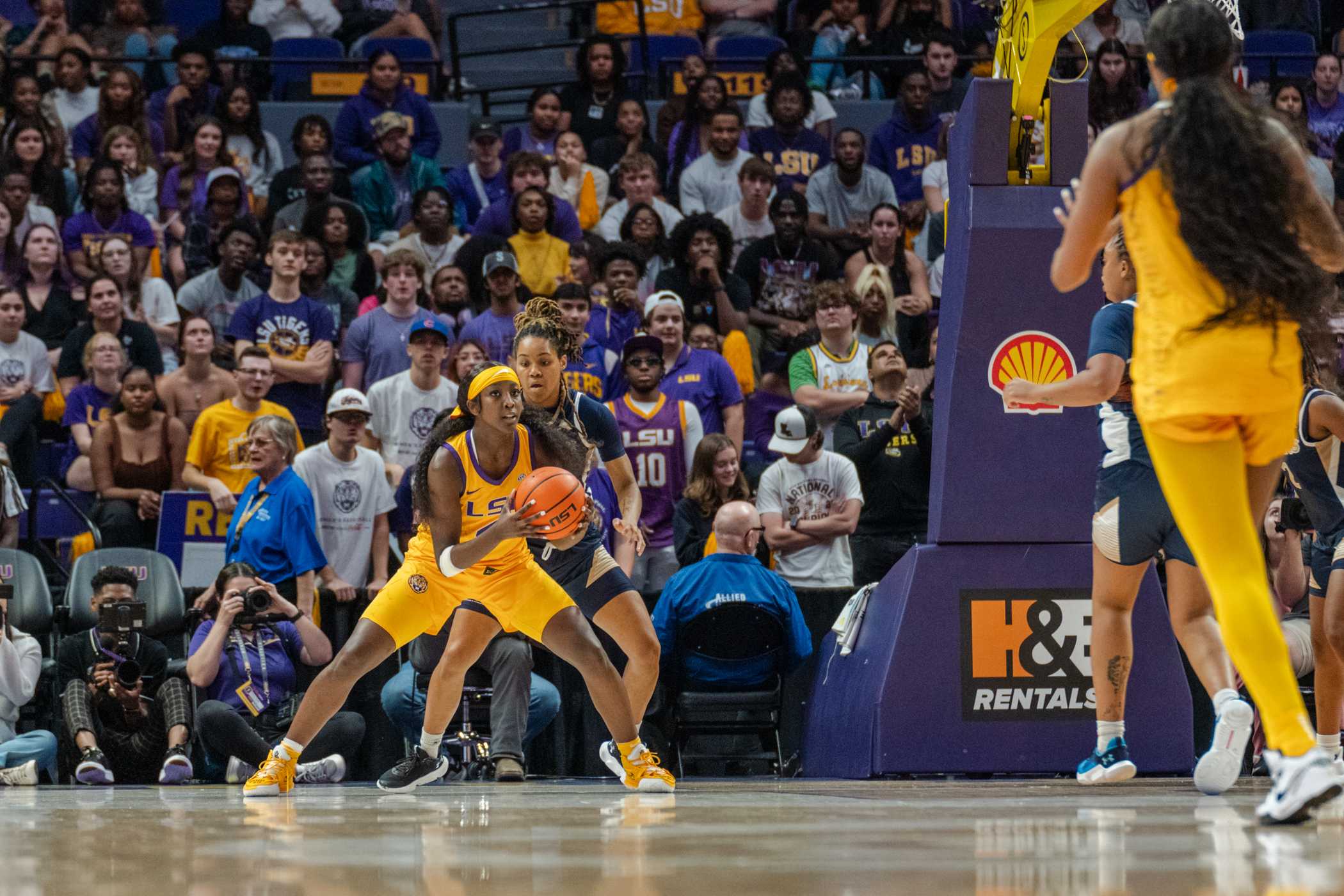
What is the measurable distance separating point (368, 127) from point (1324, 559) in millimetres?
9476

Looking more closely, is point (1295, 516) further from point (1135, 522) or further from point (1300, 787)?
point (1300, 787)

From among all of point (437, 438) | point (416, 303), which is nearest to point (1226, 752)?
point (437, 438)

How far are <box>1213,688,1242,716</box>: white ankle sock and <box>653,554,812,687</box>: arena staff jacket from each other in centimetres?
361

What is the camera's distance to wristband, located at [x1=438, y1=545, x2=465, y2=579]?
21.0 ft

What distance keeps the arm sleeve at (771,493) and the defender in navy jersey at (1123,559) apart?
3917 mm

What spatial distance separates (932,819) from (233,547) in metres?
6.18

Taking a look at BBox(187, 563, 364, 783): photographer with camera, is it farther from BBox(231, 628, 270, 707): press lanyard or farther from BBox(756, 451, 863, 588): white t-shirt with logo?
BBox(756, 451, 863, 588): white t-shirt with logo

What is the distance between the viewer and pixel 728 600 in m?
8.95

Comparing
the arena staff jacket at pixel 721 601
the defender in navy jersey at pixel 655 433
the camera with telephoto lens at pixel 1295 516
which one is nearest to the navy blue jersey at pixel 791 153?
the defender in navy jersey at pixel 655 433

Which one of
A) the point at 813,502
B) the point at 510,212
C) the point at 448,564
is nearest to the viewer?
the point at 448,564

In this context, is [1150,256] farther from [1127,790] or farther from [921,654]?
[921,654]

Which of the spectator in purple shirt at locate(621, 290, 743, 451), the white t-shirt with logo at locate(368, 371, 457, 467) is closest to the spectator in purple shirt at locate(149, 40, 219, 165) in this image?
the white t-shirt with logo at locate(368, 371, 457, 467)

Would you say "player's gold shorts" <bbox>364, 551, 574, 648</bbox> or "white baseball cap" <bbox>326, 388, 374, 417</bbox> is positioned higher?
"white baseball cap" <bbox>326, 388, 374, 417</bbox>

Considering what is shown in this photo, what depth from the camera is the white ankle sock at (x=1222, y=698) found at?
5.52m
